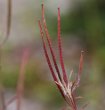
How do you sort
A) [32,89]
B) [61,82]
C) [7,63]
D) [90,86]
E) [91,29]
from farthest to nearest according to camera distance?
[7,63]
[32,89]
[91,29]
[90,86]
[61,82]

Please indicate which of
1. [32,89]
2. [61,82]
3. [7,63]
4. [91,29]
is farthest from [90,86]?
[61,82]

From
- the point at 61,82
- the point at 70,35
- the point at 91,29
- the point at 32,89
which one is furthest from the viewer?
the point at 70,35

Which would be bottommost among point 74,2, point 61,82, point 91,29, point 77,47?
point 77,47

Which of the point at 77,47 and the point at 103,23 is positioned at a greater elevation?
the point at 103,23

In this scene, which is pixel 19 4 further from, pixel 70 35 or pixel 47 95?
pixel 47 95

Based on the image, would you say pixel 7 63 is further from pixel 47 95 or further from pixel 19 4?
pixel 19 4

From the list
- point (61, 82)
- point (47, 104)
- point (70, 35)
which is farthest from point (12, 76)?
point (61, 82)

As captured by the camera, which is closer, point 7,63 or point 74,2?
point 7,63
